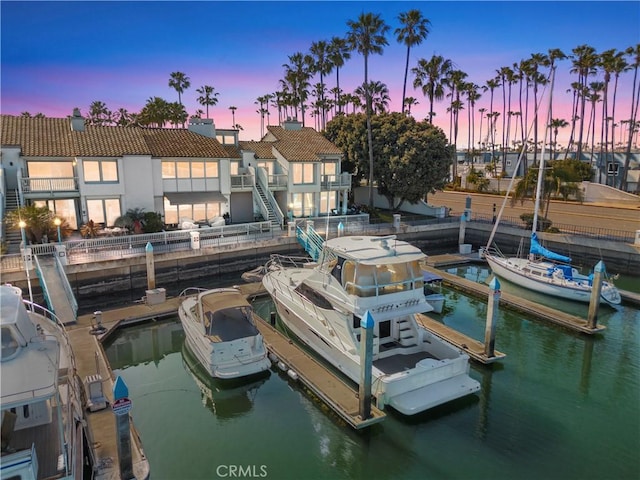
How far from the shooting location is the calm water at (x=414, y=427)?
9977 mm

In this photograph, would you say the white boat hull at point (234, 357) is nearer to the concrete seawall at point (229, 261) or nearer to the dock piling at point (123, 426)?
the dock piling at point (123, 426)

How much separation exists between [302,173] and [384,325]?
21.3m

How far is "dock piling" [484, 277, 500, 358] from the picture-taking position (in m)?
14.1

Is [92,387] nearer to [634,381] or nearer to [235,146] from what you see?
[634,381]

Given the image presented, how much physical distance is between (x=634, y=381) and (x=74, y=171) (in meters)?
30.3

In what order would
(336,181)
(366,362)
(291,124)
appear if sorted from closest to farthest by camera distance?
(366,362), (336,181), (291,124)

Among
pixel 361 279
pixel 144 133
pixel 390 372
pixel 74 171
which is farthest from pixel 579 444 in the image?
pixel 144 133

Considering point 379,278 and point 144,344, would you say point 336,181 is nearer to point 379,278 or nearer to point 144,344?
point 144,344

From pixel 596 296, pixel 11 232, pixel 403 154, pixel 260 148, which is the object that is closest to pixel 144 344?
pixel 11 232

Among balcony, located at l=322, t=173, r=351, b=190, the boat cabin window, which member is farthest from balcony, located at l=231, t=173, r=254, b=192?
the boat cabin window

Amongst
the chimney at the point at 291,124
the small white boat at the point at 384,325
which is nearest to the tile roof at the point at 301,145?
the chimney at the point at 291,124

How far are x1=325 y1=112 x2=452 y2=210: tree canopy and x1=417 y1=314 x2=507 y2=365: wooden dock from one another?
66.2 ft

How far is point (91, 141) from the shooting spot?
27.5 metres

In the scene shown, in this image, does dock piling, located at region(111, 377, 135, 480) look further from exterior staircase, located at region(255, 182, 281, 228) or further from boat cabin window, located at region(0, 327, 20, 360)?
exterior staircase, located at region(255, 182, 281, 228)
